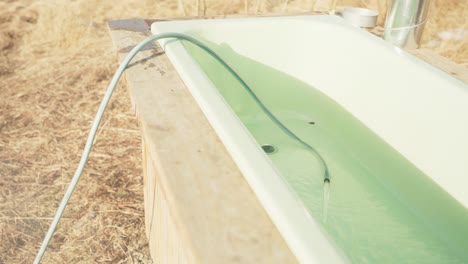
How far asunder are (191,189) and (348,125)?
106 cm

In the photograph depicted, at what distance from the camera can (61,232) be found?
142cm

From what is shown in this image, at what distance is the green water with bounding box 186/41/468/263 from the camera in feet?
4.06

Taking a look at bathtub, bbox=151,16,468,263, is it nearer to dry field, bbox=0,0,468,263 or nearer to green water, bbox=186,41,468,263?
green water, bbox=186,41,468,263

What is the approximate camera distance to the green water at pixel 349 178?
1238 mm

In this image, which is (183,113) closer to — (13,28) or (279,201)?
(279,201)

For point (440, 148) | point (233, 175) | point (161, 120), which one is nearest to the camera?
point (233, 175)

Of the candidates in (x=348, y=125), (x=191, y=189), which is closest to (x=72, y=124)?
(x=348, y=125)

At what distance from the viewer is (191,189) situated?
718 millimetres

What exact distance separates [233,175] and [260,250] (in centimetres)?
19

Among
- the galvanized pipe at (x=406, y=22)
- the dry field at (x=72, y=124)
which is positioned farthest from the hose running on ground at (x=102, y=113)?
the galvanized pipe at (x=406, y=22)

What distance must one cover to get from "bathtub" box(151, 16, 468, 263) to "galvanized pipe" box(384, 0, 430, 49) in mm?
81

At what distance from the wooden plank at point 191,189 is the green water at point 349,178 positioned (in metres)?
0.36

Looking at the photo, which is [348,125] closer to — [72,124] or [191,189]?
[191,189]

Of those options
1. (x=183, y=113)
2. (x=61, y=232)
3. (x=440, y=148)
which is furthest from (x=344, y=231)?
(x=61, y=232)
